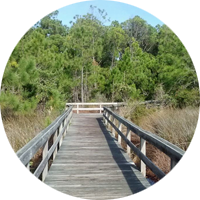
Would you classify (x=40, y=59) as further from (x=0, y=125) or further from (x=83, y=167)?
(x=83, y=167)

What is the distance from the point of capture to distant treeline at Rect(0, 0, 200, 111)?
420 inches

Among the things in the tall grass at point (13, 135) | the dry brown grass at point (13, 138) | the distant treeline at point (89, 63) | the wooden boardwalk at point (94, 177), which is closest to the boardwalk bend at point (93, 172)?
the wooden boardwalk at point (94, 177)

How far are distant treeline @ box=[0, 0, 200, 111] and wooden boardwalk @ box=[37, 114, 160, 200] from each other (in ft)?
15.2

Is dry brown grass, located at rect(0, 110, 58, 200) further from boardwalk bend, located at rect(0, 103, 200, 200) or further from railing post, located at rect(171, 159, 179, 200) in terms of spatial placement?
railing post, located at rect(171, 159, 179, 200)

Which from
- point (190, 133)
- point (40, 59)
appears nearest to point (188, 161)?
point (190, 133)

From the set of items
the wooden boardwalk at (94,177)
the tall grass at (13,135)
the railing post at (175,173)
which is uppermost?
the railing post at (175,173)

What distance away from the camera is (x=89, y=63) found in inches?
1035

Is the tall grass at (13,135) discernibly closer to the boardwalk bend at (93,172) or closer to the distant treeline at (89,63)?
the distant treeline at (89,63)

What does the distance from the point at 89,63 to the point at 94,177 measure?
22376mm

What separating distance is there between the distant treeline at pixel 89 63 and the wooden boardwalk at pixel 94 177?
15.2 feet

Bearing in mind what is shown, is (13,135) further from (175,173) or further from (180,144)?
(175,173)

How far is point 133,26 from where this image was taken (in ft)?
155

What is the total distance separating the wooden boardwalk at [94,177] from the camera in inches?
147

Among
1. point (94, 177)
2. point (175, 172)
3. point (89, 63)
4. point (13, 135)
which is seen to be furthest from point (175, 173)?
A: point (89, 63)
